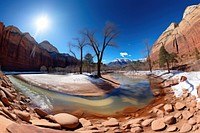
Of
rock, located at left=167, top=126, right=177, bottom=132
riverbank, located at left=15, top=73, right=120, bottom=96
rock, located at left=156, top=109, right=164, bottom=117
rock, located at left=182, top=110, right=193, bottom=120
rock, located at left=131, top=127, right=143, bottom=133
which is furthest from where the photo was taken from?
riverbank, located at left=15, top=73, right=120, bottom=96

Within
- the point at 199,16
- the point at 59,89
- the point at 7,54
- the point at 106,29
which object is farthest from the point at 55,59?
the point at 199,16

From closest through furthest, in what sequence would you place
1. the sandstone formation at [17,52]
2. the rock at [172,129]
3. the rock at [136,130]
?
the rock at [172,129], the rock at [136,130], the sandstone formation at [17,52]

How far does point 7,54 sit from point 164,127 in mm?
59053

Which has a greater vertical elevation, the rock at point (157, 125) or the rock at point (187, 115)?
the rock at point (187, 115)

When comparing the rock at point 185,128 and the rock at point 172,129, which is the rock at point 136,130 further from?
the rock at point 185,128

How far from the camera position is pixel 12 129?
8.47ft

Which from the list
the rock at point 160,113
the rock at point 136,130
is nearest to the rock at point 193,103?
the rock at point 160,113

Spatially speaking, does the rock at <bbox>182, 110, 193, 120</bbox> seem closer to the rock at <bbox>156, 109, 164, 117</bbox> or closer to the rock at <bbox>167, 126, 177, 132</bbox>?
the rock at <bbox>156, 109, 164, 117</bbox>

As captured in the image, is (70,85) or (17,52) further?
(17,52)

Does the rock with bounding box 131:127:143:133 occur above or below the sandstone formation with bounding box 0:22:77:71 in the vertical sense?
below

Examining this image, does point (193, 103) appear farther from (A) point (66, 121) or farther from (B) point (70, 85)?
(B) point (70, 85)

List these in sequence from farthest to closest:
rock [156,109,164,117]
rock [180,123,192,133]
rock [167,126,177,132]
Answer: rock [156,109,164,117] → rock [167,126,177,132] → rock [180,123,192,133]

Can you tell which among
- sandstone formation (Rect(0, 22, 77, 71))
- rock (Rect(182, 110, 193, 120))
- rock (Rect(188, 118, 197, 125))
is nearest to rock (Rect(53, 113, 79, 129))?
rock (Rect(188, 118, 197, 125))

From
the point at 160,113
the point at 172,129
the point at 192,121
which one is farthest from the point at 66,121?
the point at 192,121
